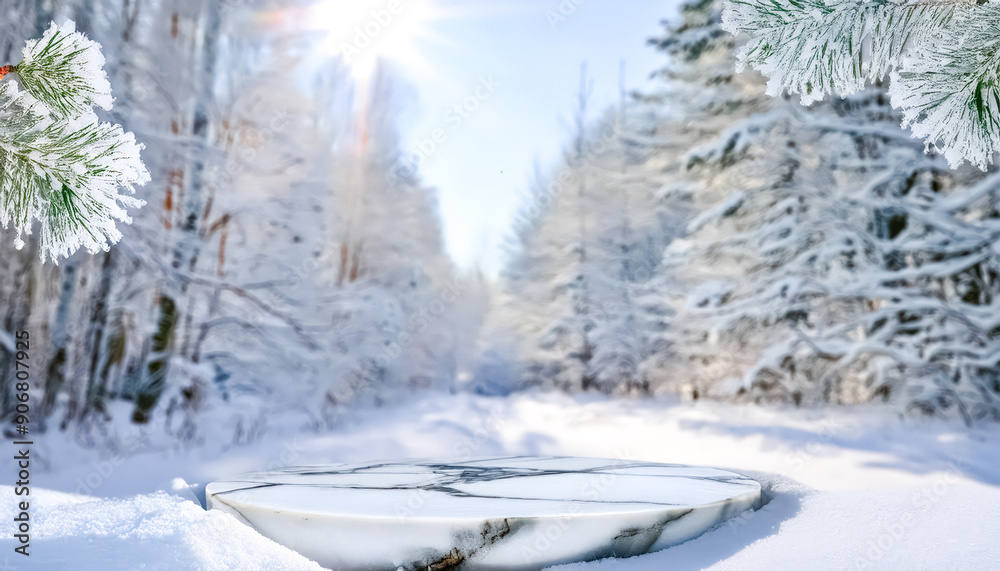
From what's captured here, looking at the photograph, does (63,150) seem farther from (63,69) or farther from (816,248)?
(816,248)

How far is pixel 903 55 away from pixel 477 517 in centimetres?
198

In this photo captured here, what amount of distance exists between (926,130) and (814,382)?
574 cm

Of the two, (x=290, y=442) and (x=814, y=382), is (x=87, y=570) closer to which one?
(x=290, y=442)

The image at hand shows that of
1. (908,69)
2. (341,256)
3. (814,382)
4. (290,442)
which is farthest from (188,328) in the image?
(814,382)

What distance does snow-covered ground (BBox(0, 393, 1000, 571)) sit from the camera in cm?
188

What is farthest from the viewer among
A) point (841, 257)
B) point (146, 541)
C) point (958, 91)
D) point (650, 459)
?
point (841, 257)

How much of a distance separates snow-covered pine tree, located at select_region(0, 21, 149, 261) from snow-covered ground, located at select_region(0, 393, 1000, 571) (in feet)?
3.56

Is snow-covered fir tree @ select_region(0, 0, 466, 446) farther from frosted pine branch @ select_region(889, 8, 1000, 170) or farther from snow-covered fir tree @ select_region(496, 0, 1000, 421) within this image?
frosted pine branch @ select_region(889, 8, 1000, 170)

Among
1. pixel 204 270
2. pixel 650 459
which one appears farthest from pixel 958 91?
pixel 204 270

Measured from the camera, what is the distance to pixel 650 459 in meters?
5.59

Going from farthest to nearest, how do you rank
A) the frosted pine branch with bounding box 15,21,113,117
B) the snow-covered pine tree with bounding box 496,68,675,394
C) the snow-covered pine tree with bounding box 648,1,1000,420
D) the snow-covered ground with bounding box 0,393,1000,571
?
the snow-covered pine tree with bounding box 496,68,675,394 → the snow-covered pine tree with bounding box 648,1,1000,420 → the snow-covered ground with bounding box 0,393,1000,571 → the frosted pine branch with bounding box 15,21,113,117

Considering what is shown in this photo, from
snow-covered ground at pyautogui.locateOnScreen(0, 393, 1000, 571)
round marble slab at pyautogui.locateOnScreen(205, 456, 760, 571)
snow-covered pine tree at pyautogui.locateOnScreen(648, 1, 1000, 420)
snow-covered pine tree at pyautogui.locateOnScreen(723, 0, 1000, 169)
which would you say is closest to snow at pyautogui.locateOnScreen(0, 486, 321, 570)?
snow-covered ground at pyautogui.locateOnScreen(0, 393, 1000, 571)

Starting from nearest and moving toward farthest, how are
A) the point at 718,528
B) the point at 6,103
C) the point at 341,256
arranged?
the point at 6,103, the point at 718,528, the point at 341,256

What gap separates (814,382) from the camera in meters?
6.38
